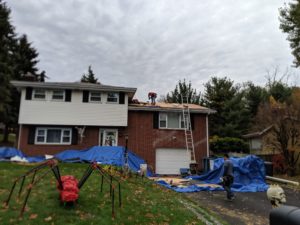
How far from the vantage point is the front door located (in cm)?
1989

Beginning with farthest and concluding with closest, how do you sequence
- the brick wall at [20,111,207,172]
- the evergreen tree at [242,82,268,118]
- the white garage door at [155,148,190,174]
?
the evergreen tree at [242,82,268,118], the white garage door at [155,148,190,174], the brick wall at [20,111,207,172]

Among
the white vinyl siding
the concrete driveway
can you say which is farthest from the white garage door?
the concrete driveway

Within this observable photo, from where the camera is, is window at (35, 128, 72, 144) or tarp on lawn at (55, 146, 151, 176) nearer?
tarp on lawn at (55, 146, 151, 176)

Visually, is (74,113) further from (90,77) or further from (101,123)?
(90,77)

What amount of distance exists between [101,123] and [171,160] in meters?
6.38

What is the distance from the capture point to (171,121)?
70.0ft

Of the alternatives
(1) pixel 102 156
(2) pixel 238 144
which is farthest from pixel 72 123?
(2) pixel 238 144

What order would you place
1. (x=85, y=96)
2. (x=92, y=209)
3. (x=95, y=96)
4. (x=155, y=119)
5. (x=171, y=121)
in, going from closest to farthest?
1. (x=92, y=209)
2. (x=85, y=96)
3. (x=95, y=96)
4. (x=155, y=119)
5. (x=171, y=121)

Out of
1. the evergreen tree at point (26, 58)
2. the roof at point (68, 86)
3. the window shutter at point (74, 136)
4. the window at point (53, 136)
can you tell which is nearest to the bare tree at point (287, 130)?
the roof at point (68, 86)

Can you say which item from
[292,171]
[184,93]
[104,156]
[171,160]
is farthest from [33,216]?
[184,93]

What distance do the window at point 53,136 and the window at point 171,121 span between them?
7.40 m

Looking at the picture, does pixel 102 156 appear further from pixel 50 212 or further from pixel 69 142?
pixel 50 212

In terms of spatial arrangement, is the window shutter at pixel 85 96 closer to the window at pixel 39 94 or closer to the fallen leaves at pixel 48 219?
the window at pixel 39 94

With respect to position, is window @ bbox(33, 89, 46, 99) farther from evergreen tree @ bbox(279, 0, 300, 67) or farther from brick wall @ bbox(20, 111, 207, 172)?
evergreen tree @ bbox(279, 0, 300, 67)
